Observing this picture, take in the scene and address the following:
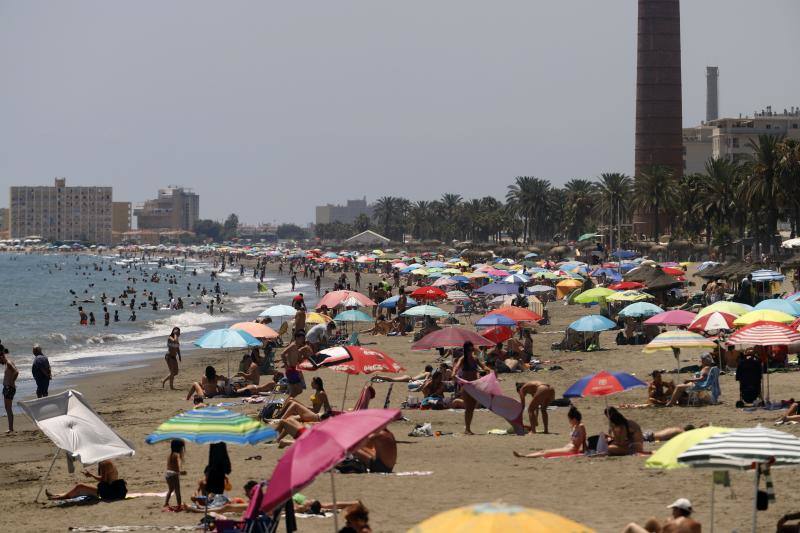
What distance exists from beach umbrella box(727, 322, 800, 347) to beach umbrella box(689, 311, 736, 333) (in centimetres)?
279

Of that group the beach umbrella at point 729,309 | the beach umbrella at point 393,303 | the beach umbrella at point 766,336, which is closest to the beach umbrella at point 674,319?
the beach umbrella at point 729,309

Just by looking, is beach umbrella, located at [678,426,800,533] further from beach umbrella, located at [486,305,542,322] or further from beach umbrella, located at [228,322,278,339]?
beach umbrella, located at [486,305,542,322]

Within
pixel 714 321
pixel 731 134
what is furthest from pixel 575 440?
pixel 731 134

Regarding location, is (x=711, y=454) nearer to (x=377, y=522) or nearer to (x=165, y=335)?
(x=377, y=522)

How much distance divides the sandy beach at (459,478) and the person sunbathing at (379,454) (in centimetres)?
22

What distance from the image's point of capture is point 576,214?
105 m

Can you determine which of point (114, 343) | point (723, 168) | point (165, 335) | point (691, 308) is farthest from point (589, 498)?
point (723, 168)

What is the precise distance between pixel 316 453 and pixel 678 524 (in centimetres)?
259

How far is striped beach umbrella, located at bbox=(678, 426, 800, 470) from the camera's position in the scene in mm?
7547

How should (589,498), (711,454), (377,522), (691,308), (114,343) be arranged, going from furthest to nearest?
(114,343), (691,308), (589,498), (377,522), (711,454)

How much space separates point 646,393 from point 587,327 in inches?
144

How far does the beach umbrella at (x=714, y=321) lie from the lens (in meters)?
18.7

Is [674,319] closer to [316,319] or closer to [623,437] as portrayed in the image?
[623,437]

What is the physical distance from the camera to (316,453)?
7477 millimetres
